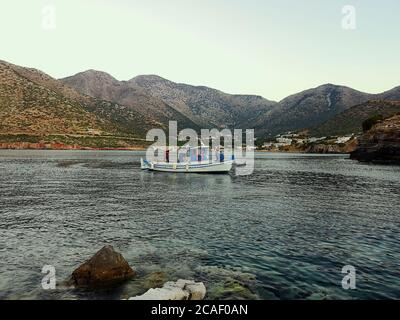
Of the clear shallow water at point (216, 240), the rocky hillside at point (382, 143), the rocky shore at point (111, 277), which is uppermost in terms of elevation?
the rocky hillside at point (382, 143)

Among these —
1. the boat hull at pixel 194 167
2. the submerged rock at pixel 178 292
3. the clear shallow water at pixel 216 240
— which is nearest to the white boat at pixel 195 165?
the boat hull at pixel 194 167

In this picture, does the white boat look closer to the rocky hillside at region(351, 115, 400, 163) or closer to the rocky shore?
the rocky shore

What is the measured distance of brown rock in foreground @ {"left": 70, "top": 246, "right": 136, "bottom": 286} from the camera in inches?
549

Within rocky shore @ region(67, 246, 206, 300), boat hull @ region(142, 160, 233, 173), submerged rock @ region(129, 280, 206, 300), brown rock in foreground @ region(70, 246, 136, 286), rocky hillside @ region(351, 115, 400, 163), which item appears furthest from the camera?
rocky hillside @ region(351, 115, 400, 163)

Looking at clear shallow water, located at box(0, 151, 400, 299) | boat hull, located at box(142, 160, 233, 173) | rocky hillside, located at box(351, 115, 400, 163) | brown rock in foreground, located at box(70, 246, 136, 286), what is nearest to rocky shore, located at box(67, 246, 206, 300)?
brown rock in foreground, located at box(70, 246, 136, 286)

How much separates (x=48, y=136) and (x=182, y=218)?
578 ft

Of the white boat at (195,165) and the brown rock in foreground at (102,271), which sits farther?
the white boat at (195,165)

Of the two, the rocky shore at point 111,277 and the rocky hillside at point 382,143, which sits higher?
the rocky hillside at point 382,143

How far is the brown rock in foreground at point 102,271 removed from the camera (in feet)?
45.8

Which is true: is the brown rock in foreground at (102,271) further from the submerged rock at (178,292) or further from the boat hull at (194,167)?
the boat hull at (194,167)

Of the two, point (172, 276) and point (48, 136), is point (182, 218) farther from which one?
point (48, 136)

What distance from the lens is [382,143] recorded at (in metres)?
108
